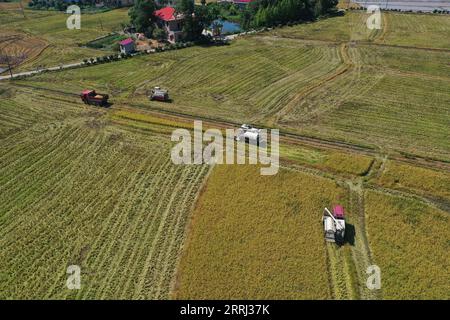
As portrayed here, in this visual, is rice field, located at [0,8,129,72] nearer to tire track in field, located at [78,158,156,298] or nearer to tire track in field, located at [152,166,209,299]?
tire track in field, located at [78,158,156,298]

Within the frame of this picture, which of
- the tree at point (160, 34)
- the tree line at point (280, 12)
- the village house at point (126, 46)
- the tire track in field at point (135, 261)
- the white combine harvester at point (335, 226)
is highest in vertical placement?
the tree line at point (280, 12)

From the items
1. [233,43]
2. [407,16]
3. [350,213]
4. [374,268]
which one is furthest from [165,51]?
[407,16]

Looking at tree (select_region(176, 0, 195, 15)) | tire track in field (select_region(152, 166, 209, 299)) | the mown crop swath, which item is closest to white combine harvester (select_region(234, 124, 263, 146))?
tire track in field (select_region(152, 166, 209, 299))

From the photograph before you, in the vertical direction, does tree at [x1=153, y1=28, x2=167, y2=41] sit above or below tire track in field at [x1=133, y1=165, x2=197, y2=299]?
above

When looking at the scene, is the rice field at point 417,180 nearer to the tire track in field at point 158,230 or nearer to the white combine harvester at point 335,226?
the white combine harvester at point 335,226

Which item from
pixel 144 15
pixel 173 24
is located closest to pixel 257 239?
pixel 173 24

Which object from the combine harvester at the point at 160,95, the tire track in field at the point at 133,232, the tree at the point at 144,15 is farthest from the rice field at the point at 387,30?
the tire track in field at the point at 133,232
